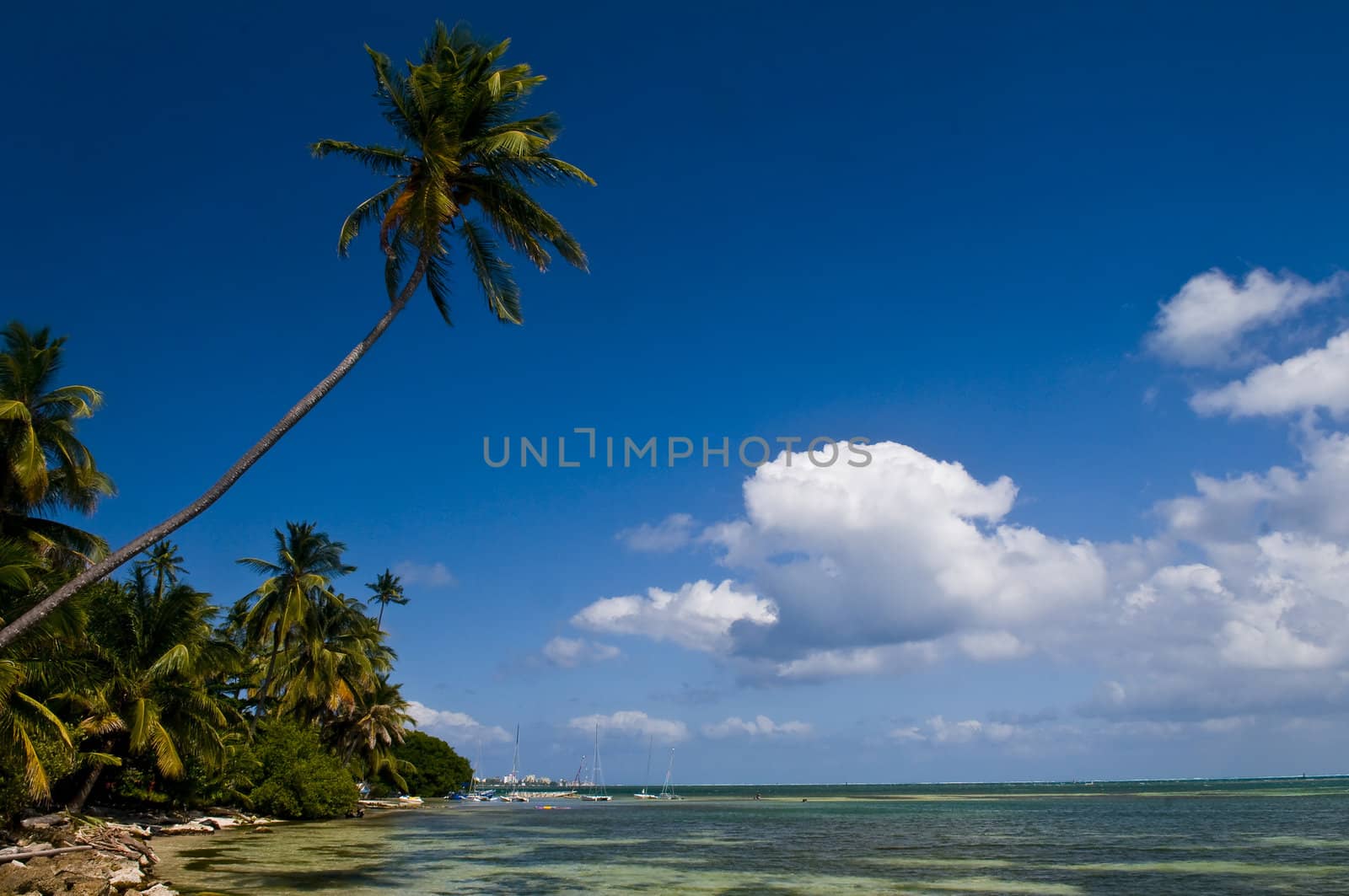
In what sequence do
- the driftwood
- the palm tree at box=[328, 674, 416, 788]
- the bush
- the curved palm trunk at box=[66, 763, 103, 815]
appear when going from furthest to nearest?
the palm tree at box=[328, 674, 416, 788], the bush, the curved palm trunk at box=[66, 763, 103, 815], the driftwood

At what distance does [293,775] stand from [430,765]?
1882 inches

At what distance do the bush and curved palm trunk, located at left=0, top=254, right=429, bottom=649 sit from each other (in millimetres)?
31035

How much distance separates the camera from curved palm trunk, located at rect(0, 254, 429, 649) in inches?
496

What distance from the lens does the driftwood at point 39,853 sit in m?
18.8

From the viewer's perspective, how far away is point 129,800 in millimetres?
34000

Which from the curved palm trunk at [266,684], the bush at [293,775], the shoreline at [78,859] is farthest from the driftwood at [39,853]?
the curved palm trunk at [266,684]

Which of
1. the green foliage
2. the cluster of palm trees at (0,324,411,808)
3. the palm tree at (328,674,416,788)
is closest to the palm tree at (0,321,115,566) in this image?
the cluster of palm trees at (0,324,411,808)

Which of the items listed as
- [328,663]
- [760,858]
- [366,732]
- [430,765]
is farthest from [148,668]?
[430,765]

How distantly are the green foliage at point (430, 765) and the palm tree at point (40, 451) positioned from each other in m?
63.1

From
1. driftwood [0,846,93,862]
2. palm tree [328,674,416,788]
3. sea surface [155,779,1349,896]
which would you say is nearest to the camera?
driftwood [0,846,93,862]

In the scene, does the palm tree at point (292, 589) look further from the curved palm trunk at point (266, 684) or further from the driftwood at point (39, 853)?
the driftwood at point (39, 853)

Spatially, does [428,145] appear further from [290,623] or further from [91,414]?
[290,623]

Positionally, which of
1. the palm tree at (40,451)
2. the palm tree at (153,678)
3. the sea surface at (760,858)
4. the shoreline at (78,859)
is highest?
the palm tree at (40,451)

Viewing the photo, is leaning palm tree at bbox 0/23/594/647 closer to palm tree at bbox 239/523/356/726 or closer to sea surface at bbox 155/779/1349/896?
sea surface at bbox 155/779/1349/896
